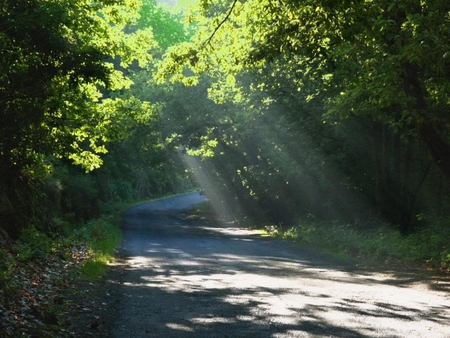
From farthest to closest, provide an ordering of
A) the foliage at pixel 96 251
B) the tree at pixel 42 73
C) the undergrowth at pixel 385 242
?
the undergrowth at pixel 385 242, the foliage at pixel 96 251, the tree at pixel 42 73

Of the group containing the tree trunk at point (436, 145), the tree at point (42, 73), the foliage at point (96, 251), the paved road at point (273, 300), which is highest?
the tree at point (42, 73)

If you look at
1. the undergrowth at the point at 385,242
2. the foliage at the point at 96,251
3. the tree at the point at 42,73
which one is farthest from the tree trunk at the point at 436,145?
the foliage at the point at 96,251

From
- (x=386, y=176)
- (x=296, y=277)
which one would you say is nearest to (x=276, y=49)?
(x=296, y=277)

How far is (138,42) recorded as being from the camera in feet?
66.0

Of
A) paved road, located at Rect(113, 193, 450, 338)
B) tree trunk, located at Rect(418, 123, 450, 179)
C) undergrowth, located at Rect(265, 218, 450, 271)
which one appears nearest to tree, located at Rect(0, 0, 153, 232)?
paved road, located at Rect(113, 193, 450, 338)

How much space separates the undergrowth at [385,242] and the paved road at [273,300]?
1.91 meters

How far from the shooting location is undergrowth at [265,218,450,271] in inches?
712

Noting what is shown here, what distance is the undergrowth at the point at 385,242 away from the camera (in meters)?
18.1

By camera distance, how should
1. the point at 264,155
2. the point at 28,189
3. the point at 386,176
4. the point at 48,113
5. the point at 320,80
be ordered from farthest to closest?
1. the point at 264,155
2. the point at 386,176
3. the point at 320,80
4. the point at 28,189
5. the point at 48,113

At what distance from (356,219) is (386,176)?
133 inches

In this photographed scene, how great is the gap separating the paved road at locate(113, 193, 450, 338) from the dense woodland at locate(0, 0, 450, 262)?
398 cm

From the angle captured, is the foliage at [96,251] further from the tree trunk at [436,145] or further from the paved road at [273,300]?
the tree trunk at [436,145]

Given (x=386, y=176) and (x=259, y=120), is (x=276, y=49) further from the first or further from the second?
(x=259, y=120)

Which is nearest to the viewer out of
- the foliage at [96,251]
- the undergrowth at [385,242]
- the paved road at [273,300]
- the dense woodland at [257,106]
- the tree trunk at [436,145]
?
the paved road at [273,300]
